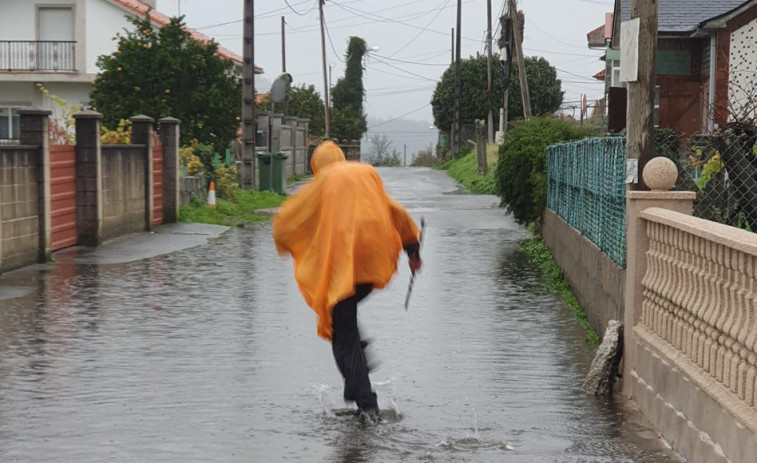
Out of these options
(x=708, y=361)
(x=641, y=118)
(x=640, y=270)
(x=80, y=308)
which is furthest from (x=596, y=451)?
(x=80, y=308)

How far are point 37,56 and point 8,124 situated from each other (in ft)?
8.27

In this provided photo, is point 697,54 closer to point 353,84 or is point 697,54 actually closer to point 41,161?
point 41,161

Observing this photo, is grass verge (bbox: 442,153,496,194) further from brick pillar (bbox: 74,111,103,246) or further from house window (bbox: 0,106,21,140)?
brick pillar (bbox: 74,111,103,246)

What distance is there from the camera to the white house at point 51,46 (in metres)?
43.9

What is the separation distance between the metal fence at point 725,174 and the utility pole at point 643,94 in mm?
822

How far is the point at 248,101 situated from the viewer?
32219 mm

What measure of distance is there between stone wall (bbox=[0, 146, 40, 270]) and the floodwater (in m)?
0.39

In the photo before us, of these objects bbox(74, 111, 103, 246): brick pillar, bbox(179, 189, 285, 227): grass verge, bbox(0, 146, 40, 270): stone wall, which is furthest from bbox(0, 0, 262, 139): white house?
bbox(0, 146, 40, 270): stone wall

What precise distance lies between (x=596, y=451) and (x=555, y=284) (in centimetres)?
809

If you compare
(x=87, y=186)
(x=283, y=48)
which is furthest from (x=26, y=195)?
A: (x=283, y=48)

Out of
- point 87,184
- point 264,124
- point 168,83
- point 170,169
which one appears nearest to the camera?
point 87,184

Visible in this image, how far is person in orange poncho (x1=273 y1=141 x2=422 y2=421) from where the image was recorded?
7773mm

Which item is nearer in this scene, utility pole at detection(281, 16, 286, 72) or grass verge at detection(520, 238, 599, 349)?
grass verge at detection(520, 238, 599, 349)

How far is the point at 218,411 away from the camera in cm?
800
